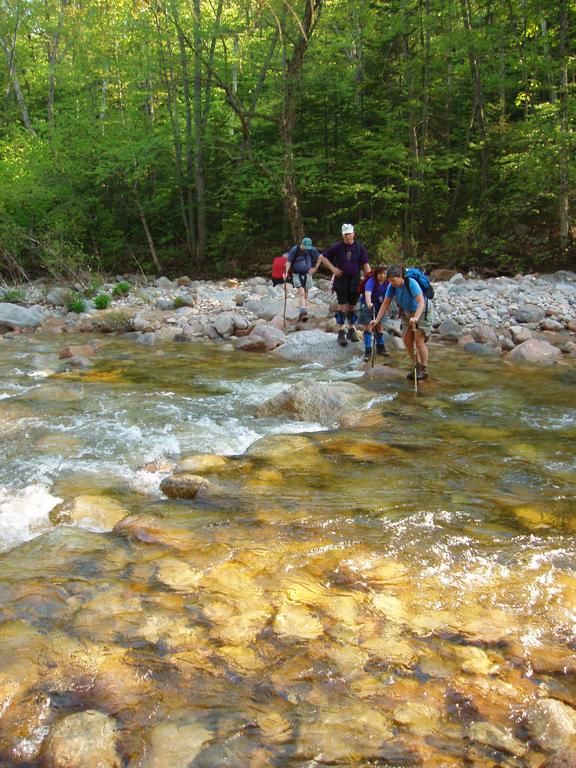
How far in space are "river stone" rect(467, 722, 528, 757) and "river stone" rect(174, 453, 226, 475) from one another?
3.32 metres

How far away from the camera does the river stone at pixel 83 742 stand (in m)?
2.39

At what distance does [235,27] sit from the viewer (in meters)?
17.7

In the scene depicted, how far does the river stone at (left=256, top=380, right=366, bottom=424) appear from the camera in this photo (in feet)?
23.2

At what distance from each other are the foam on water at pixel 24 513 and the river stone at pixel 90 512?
87 mm

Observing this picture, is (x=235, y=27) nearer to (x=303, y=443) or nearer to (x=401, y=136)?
(x=401, y=136)

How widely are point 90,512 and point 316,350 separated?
22.7 feet

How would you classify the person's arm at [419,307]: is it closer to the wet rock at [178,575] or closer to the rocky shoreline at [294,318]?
the rocky shoreline at [294,318]

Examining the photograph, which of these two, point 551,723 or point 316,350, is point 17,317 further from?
point 551,723

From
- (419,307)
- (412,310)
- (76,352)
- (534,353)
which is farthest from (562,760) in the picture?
(76,352)

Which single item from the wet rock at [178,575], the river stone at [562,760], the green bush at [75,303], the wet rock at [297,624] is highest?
the river stone at [562,760]

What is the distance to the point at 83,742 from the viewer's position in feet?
8.08

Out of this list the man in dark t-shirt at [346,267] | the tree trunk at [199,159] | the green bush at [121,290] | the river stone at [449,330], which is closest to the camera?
the man in dark t-shirt at [346,267]

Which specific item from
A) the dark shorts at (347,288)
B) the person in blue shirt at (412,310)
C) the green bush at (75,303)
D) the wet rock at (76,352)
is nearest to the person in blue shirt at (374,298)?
the dark shorts at (347,288)

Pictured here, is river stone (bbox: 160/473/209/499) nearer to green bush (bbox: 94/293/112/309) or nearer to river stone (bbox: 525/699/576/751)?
river stone (bbox: 525/699/576/751)
